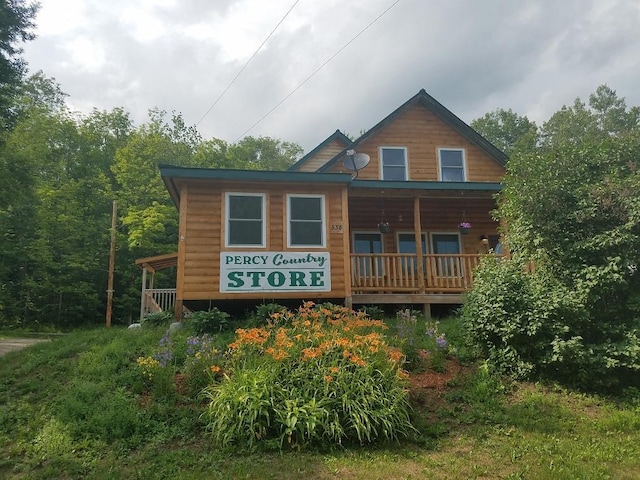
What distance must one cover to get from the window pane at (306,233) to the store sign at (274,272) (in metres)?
0.31

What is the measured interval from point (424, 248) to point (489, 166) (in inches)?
150

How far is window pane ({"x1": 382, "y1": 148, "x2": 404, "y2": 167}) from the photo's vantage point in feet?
53.2

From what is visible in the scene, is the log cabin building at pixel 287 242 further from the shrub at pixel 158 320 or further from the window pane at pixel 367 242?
the window pane at pixel 367 242

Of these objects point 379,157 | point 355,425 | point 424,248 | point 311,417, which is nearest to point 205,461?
point 311,417

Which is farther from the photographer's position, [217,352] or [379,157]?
[379,157]

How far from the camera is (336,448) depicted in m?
5.25

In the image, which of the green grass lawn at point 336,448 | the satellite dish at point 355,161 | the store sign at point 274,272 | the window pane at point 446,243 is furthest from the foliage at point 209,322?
the window pane at point 446,243

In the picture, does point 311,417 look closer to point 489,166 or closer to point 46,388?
point 46,388

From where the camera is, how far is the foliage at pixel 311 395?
5352 mm

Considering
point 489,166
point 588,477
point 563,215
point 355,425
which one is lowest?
point 588,477

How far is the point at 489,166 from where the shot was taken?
16562 mm

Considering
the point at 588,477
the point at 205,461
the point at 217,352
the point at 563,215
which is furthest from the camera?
the point at 563,215

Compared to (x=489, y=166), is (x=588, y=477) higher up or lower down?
lower down

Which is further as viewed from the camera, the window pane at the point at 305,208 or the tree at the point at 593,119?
the tree at the point at 593,119
